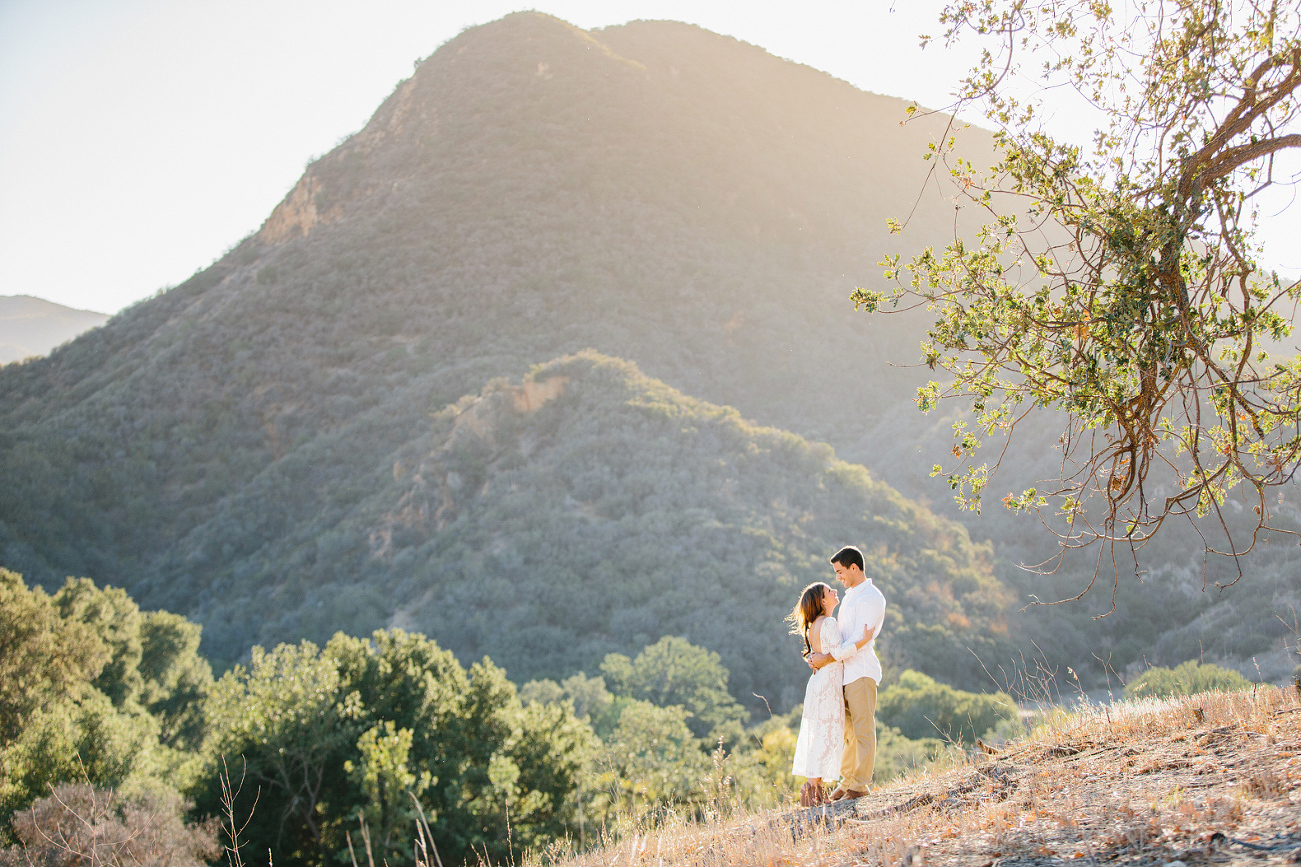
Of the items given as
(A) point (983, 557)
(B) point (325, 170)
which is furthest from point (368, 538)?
(B) point (325, 170)

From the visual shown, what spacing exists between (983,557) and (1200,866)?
72.3 ft

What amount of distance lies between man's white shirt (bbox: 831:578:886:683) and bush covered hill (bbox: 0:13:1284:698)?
10.8 m

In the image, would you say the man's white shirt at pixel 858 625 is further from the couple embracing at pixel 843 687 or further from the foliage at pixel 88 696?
the foliage at pixel 88 696

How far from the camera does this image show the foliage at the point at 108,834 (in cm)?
525

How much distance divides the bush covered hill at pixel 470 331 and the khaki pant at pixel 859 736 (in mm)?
11030

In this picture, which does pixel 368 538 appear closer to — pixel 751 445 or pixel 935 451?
pixel 751 445

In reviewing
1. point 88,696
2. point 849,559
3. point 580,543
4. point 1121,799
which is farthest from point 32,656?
point 1121,799

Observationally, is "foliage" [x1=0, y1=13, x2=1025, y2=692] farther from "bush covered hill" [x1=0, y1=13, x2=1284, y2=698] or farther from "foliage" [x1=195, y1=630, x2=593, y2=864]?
"foliage" [x1=195, y1=630, x2=593, y2=864]

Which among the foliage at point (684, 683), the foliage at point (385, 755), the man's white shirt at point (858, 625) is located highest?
the man's white shirt at point (858, 625)

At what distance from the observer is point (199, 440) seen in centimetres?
3133

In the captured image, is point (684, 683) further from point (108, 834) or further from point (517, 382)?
point (517, 382)

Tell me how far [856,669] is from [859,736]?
357 millimetres

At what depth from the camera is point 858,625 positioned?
3.83 metres

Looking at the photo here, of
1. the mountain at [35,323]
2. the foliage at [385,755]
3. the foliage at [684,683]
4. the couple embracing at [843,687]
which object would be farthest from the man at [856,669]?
the mountain at [35,323]
